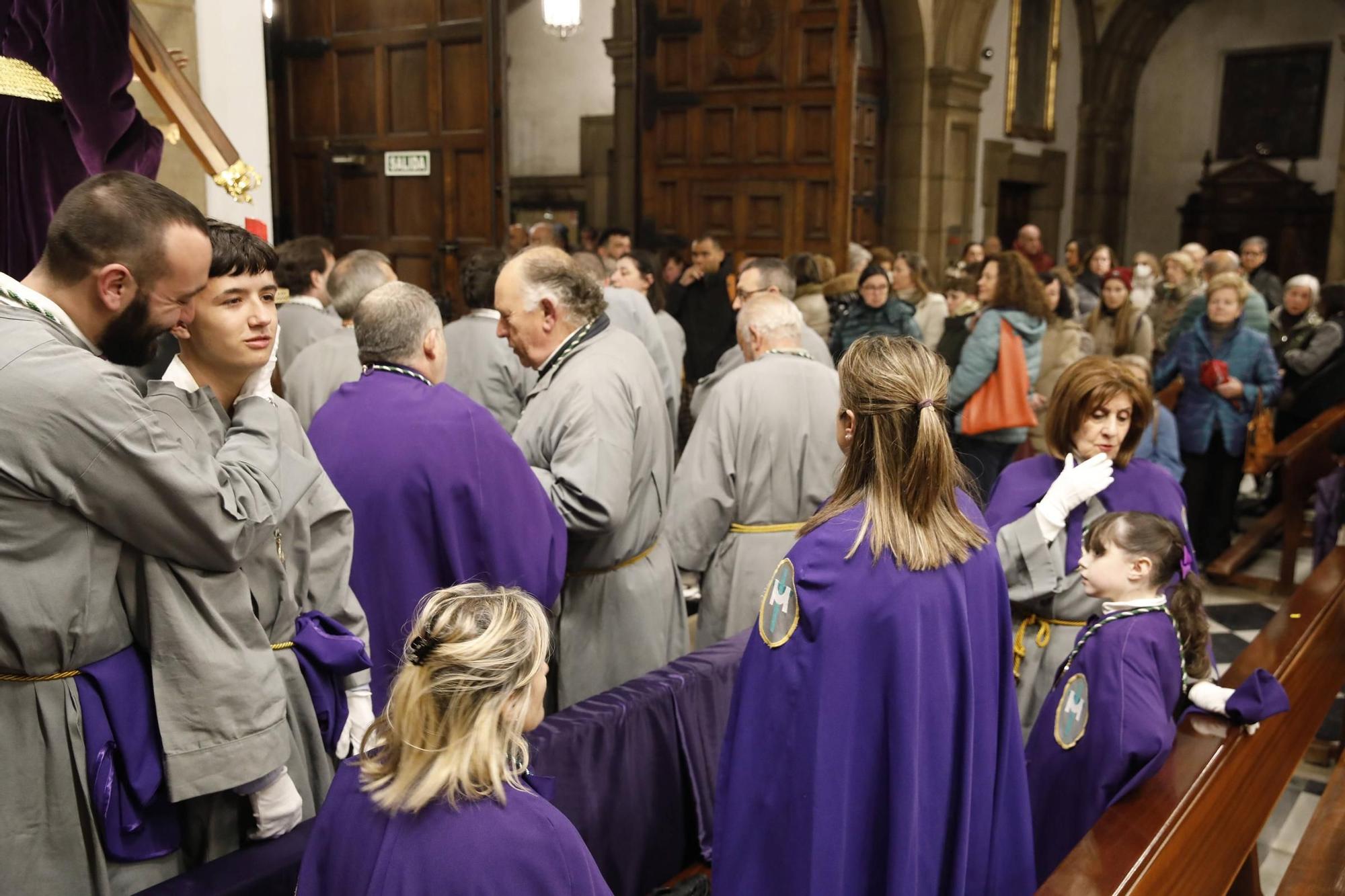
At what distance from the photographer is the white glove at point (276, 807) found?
6.47 feet

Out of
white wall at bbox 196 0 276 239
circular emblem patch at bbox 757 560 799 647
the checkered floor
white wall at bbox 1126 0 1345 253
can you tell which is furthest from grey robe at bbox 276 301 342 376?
white wall at bbox 1126 0 1345 253

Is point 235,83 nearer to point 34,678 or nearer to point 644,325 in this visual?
point 644,325

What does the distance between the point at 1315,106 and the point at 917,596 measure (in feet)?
53.8

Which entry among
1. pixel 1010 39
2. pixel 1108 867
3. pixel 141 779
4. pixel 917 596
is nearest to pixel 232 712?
pixel 141 779

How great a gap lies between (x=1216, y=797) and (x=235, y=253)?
92.6 inches

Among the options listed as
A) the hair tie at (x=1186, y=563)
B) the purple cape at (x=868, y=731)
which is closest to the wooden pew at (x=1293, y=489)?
the hair tie at (x=1186, y=563)

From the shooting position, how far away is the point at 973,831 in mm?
2092

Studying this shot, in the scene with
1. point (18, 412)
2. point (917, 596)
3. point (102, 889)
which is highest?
point (18, 412)

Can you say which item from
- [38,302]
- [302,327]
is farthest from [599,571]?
[302,327]

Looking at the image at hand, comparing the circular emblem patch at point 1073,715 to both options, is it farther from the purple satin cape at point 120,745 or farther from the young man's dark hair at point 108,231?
the young man's dark hair at point 108,231

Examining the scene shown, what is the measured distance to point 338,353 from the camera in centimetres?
437

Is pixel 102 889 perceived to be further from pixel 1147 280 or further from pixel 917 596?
pixel 1147 280

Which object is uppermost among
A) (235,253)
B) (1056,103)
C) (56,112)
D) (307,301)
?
(1056,103)

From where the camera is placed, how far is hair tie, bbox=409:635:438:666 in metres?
1.51
